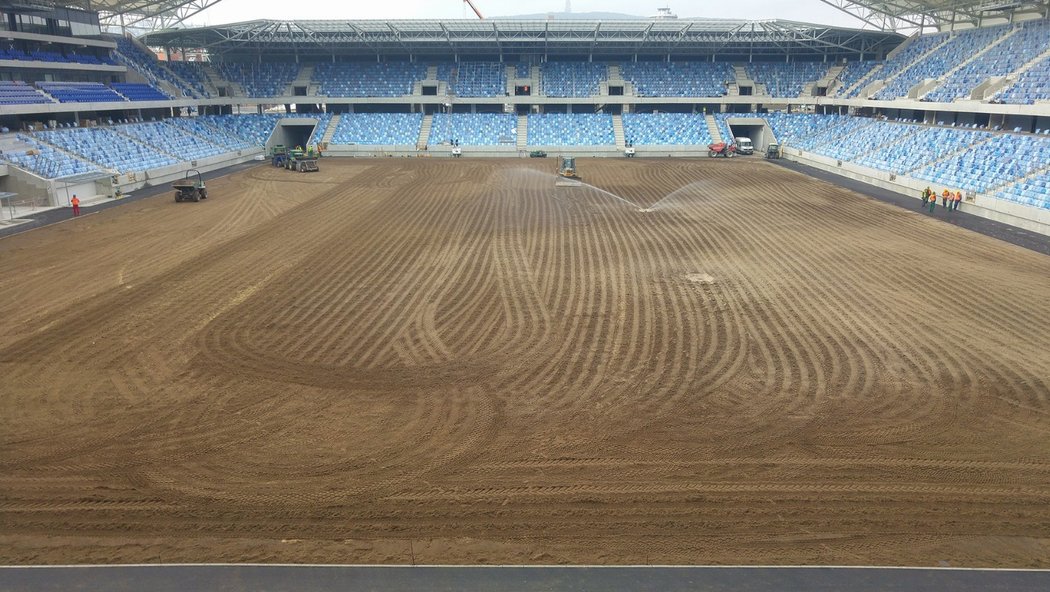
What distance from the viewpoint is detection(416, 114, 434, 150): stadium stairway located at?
55.2 m

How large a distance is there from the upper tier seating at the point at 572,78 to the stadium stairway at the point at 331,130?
772 inches

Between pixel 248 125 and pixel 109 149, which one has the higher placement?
pixel 248 125

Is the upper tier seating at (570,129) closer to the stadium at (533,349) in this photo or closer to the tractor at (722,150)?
the tractor at (722,150)

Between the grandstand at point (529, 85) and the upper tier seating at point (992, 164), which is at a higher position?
the grandstand at point (529, 85)

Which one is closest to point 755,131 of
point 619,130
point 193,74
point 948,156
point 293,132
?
point 619,130

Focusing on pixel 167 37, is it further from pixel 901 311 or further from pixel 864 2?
pixel 901 311

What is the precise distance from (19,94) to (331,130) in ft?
77.5

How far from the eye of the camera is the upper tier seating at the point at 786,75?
58781 mm

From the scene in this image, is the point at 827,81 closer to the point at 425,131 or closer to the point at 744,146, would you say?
the point at 744,146

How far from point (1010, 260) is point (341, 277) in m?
21.9

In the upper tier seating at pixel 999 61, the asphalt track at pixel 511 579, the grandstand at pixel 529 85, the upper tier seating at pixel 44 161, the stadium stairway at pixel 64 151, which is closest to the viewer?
the asphalt track at pixel 511 579

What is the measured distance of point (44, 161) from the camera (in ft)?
107

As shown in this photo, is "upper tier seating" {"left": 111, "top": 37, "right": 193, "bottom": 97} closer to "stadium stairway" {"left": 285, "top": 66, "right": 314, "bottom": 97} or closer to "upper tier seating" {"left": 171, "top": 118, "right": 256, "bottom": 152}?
"upper tier seating" {"left": 171, "top": 118, "right": 256, "bottom": 152}

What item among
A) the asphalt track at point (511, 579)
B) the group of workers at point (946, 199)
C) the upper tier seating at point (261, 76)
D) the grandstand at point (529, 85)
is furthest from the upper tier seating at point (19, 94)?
the group of workers at point (946, 199)
